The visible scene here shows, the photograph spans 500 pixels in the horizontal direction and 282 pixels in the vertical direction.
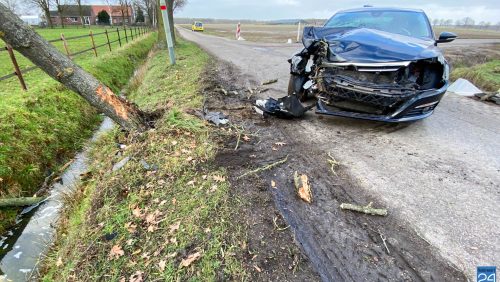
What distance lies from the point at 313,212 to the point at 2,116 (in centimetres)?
523

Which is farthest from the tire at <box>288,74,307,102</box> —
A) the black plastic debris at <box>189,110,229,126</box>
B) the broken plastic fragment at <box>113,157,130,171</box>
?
the broken plastic fragment at <box>113,157,130,171</box>

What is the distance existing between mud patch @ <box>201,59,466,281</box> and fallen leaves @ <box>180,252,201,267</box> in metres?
0.39

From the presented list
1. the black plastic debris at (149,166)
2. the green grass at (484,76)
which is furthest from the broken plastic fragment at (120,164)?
the green grass at (484,76)

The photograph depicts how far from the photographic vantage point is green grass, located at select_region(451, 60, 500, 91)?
7332 millimetres

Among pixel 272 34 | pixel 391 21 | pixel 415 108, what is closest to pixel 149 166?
pixel 415 108

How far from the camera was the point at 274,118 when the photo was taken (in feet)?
16.6

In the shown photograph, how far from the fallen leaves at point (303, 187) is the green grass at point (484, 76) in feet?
22.6

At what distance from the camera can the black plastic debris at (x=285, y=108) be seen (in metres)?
4.95

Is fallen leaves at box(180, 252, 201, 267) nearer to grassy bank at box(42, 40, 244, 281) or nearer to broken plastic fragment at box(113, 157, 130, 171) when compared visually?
grassy bank at box(42, 40, 244, 281)

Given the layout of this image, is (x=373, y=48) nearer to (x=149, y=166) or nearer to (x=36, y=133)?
(x=149, y=166)

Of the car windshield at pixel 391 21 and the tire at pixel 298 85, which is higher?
the car windshield at pixel 391 21

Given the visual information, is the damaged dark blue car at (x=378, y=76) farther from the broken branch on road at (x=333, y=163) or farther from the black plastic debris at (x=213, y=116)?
the black plastic debris at (x=213, y=116)

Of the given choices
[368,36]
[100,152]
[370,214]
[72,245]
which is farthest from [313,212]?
[100,152]

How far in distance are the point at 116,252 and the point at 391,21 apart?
234 inches
